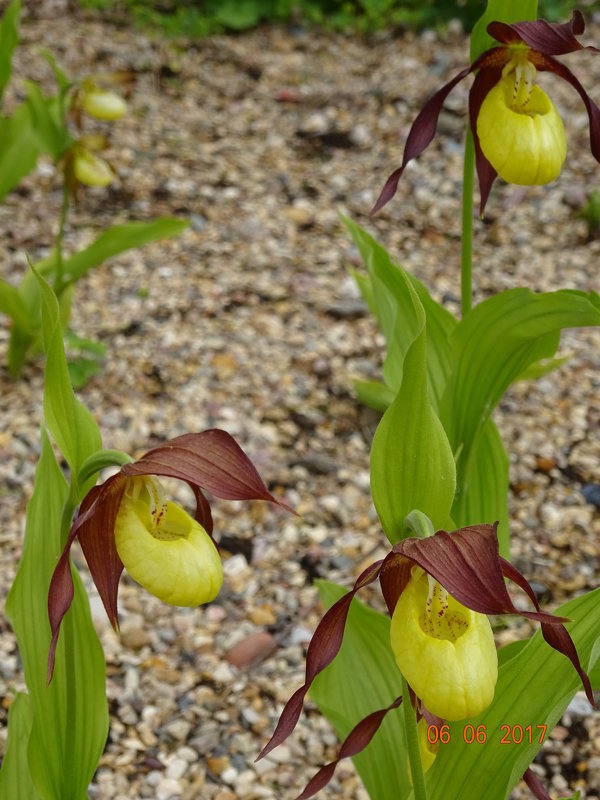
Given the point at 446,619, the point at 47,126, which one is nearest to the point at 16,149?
the point at 47,126

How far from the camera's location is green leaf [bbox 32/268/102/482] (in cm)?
97

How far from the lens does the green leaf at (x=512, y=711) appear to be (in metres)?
1.01

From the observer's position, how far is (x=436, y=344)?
161 centimetres

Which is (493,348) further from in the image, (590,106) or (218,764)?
(218,764)

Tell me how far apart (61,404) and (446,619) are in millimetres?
488

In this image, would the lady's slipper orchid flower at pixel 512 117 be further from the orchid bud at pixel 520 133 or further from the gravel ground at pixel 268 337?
the gravel ground at pixel 268 337

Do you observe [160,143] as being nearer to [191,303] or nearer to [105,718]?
[191,303]

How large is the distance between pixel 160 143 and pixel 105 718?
2.61m

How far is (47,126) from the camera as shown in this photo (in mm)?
2342

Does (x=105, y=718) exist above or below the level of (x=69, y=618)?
below

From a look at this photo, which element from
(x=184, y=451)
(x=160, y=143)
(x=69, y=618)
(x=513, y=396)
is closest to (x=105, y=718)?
(x=69, y=618)

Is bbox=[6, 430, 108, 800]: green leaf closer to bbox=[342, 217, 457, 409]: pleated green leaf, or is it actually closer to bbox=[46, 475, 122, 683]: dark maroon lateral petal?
bbox=[46, 475, 122, 683]: dark maroon lateral petal

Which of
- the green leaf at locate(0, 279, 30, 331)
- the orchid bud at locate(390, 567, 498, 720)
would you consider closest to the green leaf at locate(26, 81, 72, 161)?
the green leaf at locate(0, 279, 30, 331)

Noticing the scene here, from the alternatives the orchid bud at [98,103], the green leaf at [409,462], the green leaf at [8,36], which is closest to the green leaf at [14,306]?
the orchid bud at [98,103]
